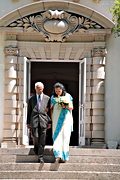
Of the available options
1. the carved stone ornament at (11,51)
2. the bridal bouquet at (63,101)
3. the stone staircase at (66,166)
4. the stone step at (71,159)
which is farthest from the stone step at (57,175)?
the carved stone ornament at (11,51)

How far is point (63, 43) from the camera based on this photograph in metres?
14.4

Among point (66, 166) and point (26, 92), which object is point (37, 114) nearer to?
point (66, 166)

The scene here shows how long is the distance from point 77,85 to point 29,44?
82.3 inches

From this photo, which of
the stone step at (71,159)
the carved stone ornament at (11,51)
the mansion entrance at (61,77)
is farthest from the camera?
the mansion entrance at (61,77)

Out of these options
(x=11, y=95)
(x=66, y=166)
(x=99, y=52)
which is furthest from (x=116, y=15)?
(x=66, y=166)

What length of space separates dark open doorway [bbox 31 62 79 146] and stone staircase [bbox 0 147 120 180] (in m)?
4.08

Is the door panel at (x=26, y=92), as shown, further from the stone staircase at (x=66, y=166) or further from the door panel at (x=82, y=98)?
the stone staircase at (x=66, y=166)

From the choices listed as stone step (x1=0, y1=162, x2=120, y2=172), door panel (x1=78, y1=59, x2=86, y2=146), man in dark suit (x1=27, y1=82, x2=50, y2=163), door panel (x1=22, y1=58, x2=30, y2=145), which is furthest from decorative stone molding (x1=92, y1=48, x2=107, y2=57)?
stone step (x1=0, y1=162, x2=120, y2=172)

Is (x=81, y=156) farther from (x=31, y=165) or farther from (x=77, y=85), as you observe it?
(x=77, y=85)

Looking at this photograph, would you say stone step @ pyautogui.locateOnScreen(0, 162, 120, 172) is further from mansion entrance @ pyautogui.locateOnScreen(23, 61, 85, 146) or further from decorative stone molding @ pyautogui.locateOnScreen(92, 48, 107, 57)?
decorative stone molding @ pyautogui.locateOnScreen(92, 48, 107, 57)

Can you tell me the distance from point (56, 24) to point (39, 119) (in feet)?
13.3

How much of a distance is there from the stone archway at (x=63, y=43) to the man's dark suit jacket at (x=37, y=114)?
3.55 metres

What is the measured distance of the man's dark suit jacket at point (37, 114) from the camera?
34.4 feet

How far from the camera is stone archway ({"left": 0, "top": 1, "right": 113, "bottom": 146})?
13938 millimetres
